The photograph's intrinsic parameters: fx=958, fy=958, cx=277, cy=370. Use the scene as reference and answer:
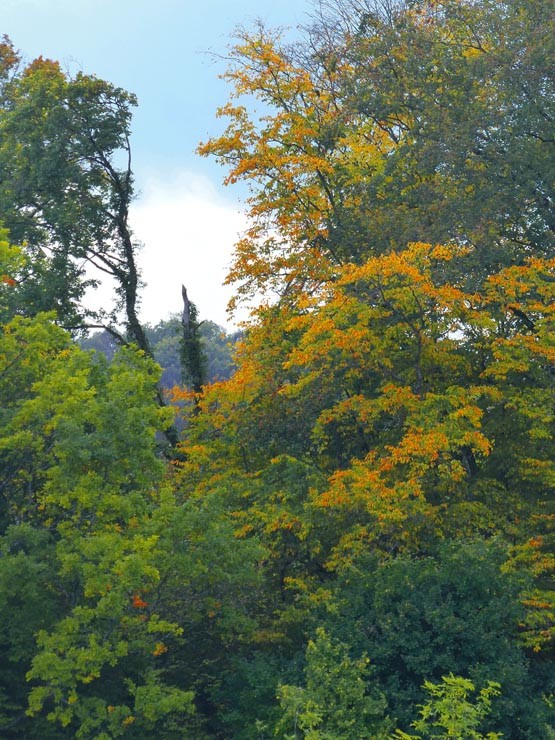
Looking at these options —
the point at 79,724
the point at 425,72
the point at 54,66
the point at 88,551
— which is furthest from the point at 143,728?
the point at 54,66

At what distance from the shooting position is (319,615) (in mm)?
17438

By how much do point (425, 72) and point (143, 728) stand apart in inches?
648

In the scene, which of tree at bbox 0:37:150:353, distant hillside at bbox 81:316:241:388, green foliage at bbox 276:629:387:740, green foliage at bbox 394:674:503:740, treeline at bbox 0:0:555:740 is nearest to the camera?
green foliage at bbox 394:674:503:740

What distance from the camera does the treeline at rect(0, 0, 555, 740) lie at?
1543cm

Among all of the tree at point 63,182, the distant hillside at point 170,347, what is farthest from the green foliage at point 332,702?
the distant hillside at point 170,347

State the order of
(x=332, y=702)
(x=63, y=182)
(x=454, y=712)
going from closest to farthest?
(x=454, y=712) → (x=332, y=702) → (x=63, y=182)

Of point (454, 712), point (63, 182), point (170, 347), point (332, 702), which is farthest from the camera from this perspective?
point (170, 347)

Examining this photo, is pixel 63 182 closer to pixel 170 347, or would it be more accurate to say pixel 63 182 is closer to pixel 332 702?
pixel 332 702

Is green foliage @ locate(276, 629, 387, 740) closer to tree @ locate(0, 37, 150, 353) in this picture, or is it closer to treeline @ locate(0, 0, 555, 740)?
treeline @ locate(0, 0, 555, 740)

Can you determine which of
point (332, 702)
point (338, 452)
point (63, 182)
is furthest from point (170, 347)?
point (332, 702)

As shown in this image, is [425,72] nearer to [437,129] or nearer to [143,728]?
[437,129]

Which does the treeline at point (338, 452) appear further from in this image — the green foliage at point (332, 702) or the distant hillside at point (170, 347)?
the distant hillside at point (170, 347)

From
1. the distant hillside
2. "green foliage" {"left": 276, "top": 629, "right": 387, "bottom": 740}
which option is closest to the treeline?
"green foliage" {"left": 276, "top": 629, "right": 387, "bottom": 740}

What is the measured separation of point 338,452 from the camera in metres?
22.4
